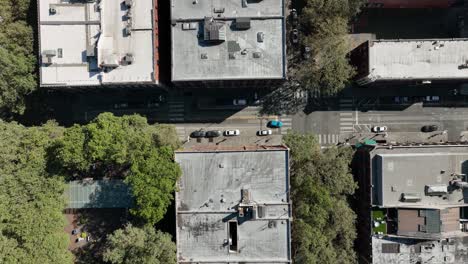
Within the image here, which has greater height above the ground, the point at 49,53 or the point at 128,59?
the point at 49,53

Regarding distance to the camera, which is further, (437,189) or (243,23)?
(437,189)

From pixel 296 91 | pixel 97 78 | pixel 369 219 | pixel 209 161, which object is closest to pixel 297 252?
pixel 369 219

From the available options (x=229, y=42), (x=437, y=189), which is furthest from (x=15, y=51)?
(x=437, y=189)

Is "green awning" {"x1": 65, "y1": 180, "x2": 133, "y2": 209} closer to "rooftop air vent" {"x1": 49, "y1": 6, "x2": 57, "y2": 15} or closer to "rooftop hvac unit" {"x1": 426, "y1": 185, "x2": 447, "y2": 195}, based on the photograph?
"rooftop air vent" {"x1": 49, "y1": 6, "x2": 57, "y2": 15}

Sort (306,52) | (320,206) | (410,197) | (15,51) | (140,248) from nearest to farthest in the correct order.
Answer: (140,248), (15,51), (410,197), (320,206), (306,52)

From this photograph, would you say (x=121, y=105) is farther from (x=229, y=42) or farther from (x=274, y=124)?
(x=274, y=124)

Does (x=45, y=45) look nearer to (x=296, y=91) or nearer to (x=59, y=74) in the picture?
(x=59, y=74)

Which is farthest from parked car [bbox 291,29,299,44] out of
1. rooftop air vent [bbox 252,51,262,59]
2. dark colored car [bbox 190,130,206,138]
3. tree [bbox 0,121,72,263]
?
tree [bbox 0,121,72,263]

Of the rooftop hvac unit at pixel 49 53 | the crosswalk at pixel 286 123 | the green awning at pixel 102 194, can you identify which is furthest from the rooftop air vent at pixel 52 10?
the crosswalk at pixel 286 123
